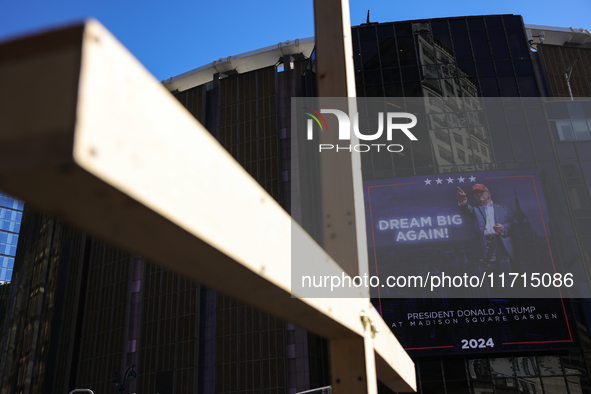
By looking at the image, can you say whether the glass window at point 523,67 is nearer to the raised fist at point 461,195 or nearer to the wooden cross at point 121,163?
the raised fist at point 461,195

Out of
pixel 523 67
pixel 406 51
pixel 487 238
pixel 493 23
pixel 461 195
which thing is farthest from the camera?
pixel 493 23

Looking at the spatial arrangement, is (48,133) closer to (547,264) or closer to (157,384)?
(547,264)

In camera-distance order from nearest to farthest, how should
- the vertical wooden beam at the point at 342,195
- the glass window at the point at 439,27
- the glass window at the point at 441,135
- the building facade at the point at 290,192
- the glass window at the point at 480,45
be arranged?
the vertical wooden beam at the point at 342,195, the building facade at the point at 290,192, the glass window at the point at 441,135, the glass window at the point at 480,45, the glass window at the point at 439,27

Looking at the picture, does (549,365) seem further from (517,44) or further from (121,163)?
(121,163)

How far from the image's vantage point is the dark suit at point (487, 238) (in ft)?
65.7

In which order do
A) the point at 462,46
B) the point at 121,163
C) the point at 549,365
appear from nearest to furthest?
the point at 121,163 → the point at 549,365 → the point at 462,46

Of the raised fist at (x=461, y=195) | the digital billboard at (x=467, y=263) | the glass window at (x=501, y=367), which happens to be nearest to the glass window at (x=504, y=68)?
the digital billboard at (x=467, y=263)

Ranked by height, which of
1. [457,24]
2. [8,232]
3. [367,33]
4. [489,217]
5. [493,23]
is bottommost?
[489,217]

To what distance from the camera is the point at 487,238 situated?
2023 centimetres

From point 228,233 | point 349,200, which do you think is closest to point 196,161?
point 228,233

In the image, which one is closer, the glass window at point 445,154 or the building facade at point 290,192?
the building facade at point 290,192

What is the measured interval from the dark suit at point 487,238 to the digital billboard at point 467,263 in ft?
0.13

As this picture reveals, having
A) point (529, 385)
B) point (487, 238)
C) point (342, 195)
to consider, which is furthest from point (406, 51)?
point (342, 195)

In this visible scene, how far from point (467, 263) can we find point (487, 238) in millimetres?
1389
